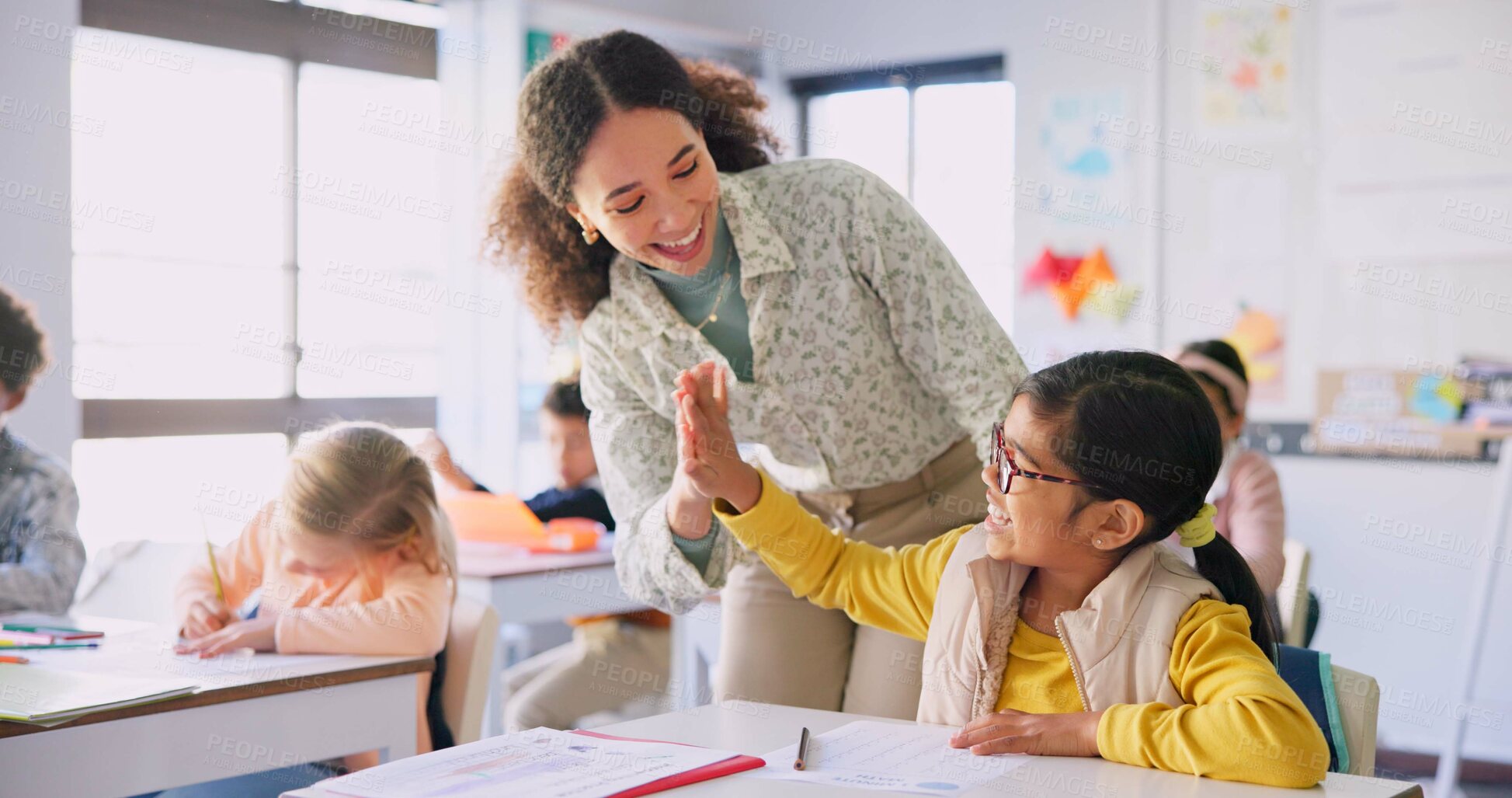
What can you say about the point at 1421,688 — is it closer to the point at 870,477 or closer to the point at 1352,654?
the point at 1352,654

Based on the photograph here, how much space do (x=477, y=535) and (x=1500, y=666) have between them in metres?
2.91

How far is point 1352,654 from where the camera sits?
168 inches

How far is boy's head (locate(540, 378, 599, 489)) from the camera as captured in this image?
3.97 m

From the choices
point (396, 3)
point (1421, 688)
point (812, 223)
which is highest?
point (396, 3)

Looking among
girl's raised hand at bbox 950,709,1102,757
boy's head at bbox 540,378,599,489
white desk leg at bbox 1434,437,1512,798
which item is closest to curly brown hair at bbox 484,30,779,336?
girl's raised hand at bbox 950,709,1102,757

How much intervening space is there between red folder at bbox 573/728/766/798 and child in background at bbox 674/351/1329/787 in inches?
8.2

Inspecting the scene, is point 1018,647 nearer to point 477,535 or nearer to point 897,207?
point 897,207

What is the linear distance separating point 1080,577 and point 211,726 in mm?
1093

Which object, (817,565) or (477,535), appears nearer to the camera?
(817,565)

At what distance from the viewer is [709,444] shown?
157cm

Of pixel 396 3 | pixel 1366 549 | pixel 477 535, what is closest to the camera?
pixel 477 535

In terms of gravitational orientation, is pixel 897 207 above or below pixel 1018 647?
above

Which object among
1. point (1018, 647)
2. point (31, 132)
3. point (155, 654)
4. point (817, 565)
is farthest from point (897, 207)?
point (31, 132)

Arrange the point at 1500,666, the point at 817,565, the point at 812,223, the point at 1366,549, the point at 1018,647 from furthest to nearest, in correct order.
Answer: the point at 1366,549 → the point at 1500,666 → the point at 812,223 → the point at 817,565 → the point at 1018,647
